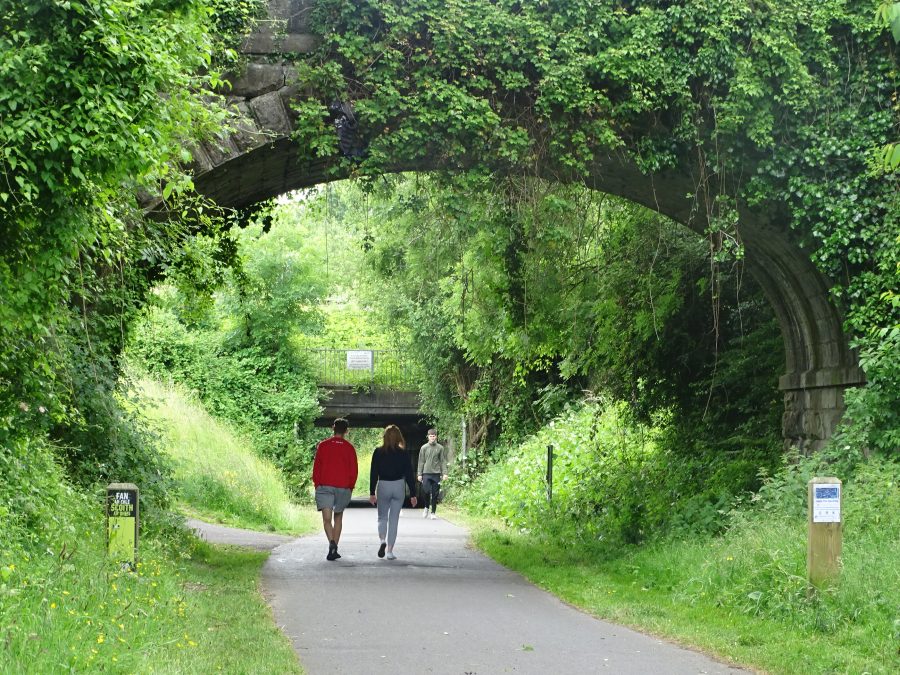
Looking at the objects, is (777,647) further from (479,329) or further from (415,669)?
(479,329)

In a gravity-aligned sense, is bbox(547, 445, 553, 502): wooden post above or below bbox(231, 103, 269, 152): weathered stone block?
below

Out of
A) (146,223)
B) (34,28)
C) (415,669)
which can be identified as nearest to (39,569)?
(415,669)

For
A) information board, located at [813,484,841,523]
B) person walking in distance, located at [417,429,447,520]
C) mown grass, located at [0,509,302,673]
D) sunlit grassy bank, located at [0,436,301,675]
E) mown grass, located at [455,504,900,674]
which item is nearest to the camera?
mown grass, located at [0,509,302,673]

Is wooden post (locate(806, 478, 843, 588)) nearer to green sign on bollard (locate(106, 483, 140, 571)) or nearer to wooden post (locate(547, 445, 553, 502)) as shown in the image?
green sign on bollard (locate(106, 483, 140, 571))

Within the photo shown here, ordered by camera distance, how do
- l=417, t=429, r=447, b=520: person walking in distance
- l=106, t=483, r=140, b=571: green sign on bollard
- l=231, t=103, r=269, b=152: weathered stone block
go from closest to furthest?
l=106, t=483, r=140, b=571: green sign on bollard → l=231, t=103, r=269, b=152: weathered stone block → l=417, t=429, r=447, b=520: person walking in distance

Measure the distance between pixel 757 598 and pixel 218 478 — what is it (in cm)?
1449

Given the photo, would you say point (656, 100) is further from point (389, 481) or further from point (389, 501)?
point (389, 501)

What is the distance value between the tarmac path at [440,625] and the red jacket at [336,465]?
40.0 inches

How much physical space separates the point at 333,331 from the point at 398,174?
24.9 m

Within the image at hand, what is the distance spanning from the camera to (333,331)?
124 ft

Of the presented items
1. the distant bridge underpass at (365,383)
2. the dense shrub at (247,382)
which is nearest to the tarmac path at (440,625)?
the dense shrub at (247,382)

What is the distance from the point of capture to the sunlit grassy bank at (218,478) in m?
20.4

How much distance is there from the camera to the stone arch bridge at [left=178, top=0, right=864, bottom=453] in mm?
11539

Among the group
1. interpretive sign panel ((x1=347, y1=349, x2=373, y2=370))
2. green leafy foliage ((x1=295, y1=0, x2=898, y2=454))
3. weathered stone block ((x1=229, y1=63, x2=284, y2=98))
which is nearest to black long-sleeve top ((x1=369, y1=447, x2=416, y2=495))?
green leafy foliage ((x1=295, y1=0, x2=898, y2=454))
